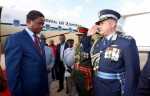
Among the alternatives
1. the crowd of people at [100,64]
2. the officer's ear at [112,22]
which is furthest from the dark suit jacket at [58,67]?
the officer's ear at [112,22]

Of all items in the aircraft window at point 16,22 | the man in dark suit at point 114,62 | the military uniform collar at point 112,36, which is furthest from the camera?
the aircraft window at point 16,22

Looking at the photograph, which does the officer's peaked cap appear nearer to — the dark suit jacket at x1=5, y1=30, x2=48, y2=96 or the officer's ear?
the officer's ear

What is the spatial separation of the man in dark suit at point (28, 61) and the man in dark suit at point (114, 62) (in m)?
0.64

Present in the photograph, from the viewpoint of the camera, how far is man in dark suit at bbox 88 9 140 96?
4.03 meters

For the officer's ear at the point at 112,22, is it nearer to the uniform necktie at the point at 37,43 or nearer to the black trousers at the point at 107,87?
the black trousers at the point at 107,87

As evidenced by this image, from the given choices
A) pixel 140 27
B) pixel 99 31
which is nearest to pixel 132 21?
pixel 140 27

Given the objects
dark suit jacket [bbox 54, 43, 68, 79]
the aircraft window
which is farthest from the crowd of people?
the aircraft window

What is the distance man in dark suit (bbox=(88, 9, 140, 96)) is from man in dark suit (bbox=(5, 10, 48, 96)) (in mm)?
644

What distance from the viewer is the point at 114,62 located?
4156mm

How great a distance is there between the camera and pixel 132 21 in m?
6.91

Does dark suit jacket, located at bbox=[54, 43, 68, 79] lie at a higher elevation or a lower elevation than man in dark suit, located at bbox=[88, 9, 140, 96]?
lower

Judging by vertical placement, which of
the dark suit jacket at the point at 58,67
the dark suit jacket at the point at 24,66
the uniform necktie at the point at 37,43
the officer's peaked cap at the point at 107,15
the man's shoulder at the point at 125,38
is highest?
the officer's peaked cap at the point at 107,15

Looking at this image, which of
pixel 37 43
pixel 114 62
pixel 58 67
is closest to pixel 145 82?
pixel 114 62

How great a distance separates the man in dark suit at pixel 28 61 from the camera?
4.05m
